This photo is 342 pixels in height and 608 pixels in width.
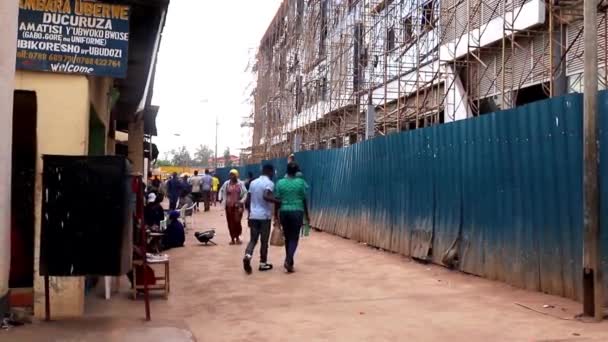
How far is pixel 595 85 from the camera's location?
19.3 ft

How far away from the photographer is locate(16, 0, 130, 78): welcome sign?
20.3ft

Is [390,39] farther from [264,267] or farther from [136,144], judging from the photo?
[264,267]

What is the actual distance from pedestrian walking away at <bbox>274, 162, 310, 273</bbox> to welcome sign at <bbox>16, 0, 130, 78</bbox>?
3.67 meters

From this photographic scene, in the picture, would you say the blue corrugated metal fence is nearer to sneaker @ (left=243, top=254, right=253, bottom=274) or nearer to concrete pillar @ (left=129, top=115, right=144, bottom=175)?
sneaker @ (left=243, top=254, right=253, bottom=274)

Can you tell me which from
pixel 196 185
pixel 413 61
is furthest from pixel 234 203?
pixel 196 185

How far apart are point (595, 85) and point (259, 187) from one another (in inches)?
209

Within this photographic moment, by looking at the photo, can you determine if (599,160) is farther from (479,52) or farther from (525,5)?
(479,52)

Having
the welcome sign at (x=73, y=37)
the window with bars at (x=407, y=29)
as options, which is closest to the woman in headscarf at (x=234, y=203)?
the welcome sign at (x=73, y=37)

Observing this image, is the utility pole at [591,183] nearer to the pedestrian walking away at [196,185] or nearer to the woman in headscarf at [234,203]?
the woman in headscarf at [234,203]

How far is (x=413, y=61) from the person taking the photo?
1953 centimetres

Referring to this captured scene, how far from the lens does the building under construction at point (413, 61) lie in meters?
12.8

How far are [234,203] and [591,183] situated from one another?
8.48 meters

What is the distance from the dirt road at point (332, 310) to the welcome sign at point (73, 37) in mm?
2591

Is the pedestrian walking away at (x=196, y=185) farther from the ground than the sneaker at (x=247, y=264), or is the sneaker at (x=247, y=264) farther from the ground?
the pedestrian walking away at (x=196, y=185)
